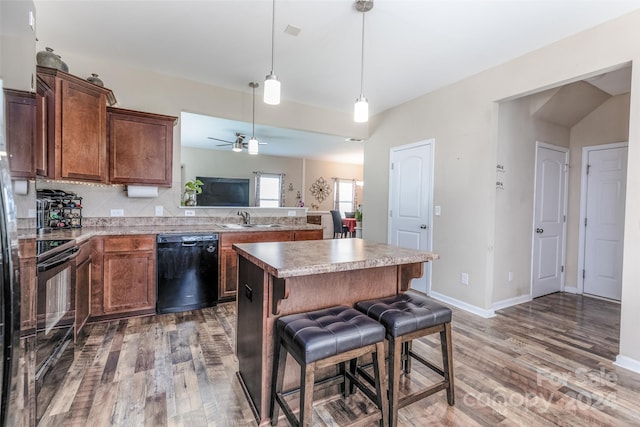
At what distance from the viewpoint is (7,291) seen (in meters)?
0.89

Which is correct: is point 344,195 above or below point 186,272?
above

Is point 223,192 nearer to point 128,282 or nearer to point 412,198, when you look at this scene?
point 128,282

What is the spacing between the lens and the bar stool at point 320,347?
4.26ft

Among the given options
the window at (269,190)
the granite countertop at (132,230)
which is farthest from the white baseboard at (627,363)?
the window at (269,190)

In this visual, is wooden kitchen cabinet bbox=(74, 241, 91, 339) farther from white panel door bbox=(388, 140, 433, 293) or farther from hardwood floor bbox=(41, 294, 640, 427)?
white panel door bbox=(388, 140, 433, 293)

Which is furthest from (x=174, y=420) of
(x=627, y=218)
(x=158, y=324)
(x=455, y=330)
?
(x=627, y=218)

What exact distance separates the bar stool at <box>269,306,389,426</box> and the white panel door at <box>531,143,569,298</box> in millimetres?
3474

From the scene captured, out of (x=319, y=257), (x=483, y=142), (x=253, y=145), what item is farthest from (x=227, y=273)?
(x=483, y=142)

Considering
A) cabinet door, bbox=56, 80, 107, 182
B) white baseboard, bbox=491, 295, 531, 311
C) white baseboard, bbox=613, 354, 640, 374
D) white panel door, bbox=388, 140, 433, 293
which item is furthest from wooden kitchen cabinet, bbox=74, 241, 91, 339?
white baseboard, bbox=613, 354, 640, 374

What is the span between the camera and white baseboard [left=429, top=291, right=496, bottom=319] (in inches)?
128

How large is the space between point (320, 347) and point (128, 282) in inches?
100

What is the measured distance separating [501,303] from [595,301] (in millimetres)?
1436

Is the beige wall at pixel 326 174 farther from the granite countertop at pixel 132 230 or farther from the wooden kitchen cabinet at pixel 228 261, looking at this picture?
the wooden kitchen cabinet at pixel 228 261

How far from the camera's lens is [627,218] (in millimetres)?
2303
